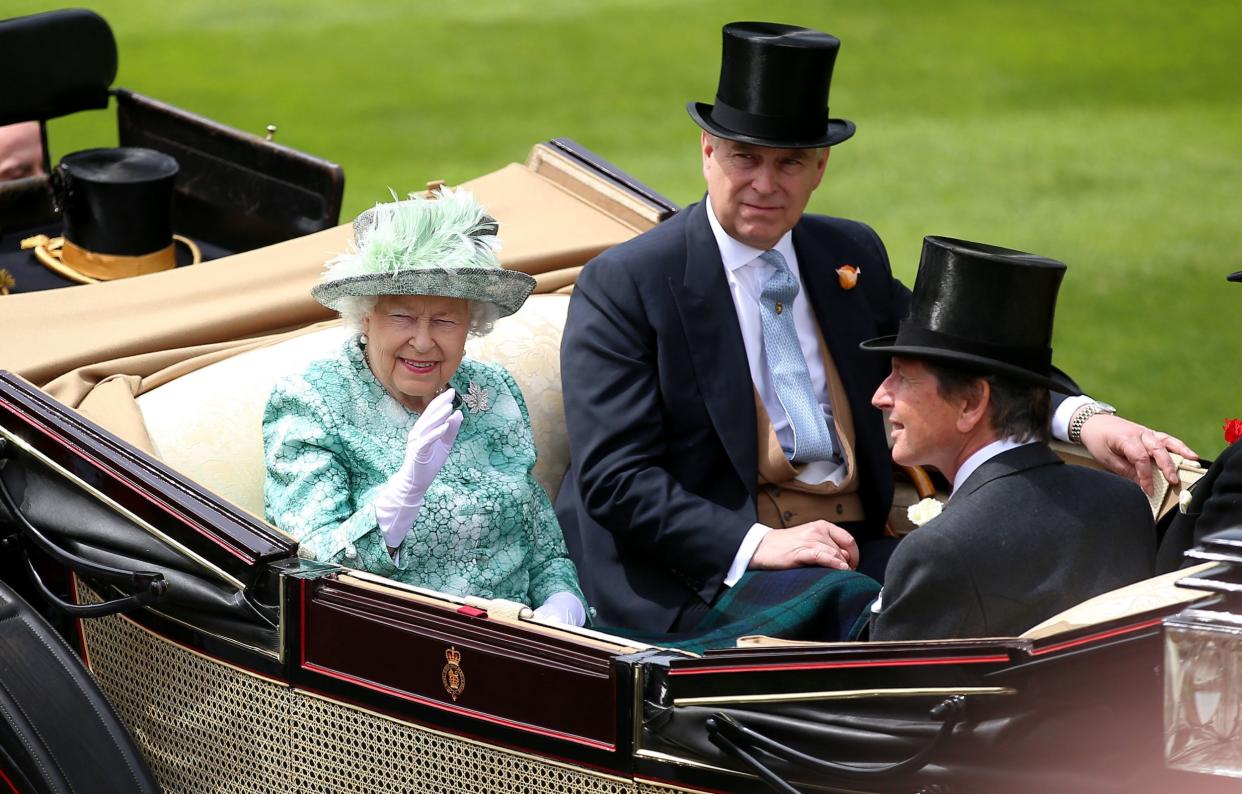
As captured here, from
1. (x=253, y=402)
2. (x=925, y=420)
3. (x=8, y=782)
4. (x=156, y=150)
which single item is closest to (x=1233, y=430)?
(x=925, y=420)

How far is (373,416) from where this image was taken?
2773mm

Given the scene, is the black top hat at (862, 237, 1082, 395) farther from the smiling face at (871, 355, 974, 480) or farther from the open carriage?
the open carriage

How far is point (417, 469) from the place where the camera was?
2.57m

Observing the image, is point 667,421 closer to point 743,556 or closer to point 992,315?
point 743,556

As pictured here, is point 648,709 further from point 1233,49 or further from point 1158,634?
point 1233,49

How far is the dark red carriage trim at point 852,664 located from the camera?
1965mm

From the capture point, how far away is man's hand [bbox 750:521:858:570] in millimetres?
→ 2809

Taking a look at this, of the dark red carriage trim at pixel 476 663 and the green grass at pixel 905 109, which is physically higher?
the dark red carriage trim at pixel 476 663

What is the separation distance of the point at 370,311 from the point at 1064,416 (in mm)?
1209

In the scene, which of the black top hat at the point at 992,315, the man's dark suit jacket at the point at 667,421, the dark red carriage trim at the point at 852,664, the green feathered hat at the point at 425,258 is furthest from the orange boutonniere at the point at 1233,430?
the green feathered hat at the point at 425,258

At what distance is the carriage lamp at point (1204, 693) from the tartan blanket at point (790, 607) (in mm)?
827

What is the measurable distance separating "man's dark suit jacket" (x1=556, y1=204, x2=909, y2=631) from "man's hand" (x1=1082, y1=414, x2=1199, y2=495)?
36 cm

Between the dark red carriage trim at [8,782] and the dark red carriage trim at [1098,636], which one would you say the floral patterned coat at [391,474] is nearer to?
the dark red carriage trim at [8,782]

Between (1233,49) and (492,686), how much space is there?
9.30 metres
